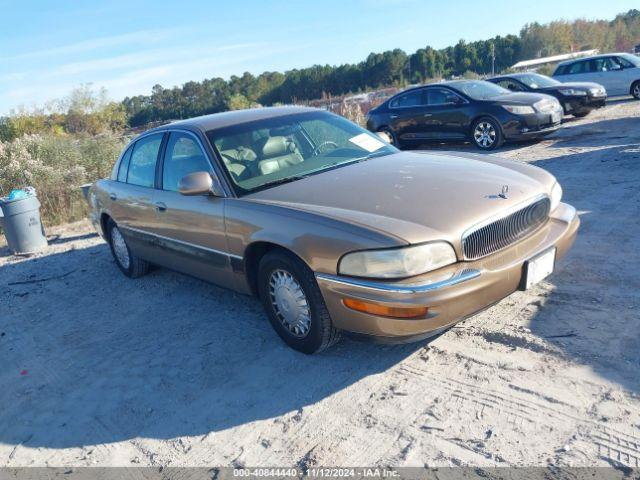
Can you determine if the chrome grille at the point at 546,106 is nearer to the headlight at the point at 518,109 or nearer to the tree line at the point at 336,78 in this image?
the headlight at the point at 518,109

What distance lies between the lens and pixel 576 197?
6.90 metres

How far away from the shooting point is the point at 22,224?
327 inches

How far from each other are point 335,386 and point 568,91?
13645 millimetres

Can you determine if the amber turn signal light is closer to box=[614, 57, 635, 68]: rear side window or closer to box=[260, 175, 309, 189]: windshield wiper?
box=[260, 175, 309, 189]: windshield wiper

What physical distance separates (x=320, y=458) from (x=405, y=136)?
36.0ft

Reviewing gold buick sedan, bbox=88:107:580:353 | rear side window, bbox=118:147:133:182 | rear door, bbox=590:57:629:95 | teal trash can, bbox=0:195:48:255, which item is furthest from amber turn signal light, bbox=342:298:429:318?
rear door, bbox=590:57:629:95

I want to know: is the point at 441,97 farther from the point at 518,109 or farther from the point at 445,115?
the point at 518,109

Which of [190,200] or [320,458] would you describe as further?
[190,200]

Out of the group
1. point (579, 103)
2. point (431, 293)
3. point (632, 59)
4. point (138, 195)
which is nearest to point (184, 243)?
point (138, 195)

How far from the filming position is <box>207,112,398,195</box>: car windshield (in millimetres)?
4332

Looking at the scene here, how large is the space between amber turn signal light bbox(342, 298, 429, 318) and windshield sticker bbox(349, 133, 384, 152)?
198 centimetres

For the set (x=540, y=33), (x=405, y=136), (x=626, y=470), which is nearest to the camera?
(x=626, y=470)

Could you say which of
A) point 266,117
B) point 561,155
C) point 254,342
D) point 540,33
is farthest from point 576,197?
point 540,33

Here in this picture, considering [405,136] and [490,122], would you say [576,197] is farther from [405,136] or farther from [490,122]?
[405,136]
